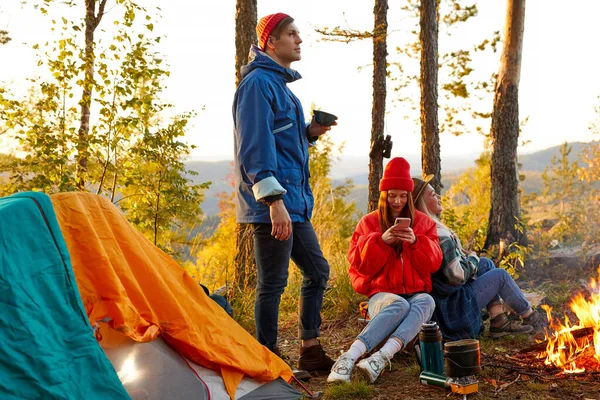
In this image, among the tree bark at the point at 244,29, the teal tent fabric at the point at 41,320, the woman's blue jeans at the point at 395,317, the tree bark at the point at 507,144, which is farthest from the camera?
the tree bark at the point at 507,144

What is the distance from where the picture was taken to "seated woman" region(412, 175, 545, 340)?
4334 millimetres

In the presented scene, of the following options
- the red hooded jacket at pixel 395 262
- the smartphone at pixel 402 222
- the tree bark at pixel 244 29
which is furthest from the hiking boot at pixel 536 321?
the tree bark at pixel 244 29

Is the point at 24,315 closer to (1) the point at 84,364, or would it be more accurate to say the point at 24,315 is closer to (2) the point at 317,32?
(1) the point at 84,364

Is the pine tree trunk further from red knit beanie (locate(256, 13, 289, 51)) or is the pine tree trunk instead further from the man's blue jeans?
red knit beanie (locate(256, 13, 289, 51))

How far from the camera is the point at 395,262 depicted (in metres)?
4.16

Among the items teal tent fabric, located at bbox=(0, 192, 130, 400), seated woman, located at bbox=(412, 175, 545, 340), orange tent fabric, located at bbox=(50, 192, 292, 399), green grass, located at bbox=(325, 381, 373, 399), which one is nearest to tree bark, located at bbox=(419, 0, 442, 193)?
seated woman, located at bbox=(412, 175, 545, 340)

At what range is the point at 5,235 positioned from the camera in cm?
246

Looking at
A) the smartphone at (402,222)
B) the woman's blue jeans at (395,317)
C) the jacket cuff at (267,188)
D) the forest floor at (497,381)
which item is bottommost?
the forest floor at (497,381)

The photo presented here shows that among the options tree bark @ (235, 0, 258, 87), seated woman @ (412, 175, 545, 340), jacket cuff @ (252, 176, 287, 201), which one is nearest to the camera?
jacket cuff @ (252, 176, 287, 201)

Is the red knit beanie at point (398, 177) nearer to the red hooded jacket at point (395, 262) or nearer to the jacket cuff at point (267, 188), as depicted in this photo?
the red hooded jacket at point (395, 262)

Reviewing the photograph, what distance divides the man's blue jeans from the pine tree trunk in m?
2.45

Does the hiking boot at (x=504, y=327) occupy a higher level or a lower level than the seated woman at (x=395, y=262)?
lower

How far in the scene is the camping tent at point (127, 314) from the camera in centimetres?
255

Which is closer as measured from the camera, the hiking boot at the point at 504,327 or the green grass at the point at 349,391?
the green grass at the point at 349,391
